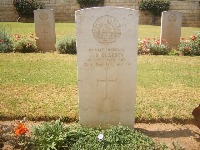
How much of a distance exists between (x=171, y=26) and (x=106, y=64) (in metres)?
7.89

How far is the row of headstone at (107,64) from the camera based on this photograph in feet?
12.3

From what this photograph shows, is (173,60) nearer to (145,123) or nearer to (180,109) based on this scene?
(180,109)

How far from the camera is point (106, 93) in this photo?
13.5 ft

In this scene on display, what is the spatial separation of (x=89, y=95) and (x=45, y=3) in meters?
20.5

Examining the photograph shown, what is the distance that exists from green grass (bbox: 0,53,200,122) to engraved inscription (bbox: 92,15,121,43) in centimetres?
171

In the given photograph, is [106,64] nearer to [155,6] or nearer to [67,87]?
[67,87]

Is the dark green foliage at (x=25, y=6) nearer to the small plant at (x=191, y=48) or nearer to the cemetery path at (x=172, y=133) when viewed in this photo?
the small plant at (x=191, y=48)

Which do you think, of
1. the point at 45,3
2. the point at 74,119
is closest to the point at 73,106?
the point at 74,119

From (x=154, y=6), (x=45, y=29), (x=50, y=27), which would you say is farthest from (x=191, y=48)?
(x=154, y=6)

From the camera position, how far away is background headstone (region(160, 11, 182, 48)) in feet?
35.6

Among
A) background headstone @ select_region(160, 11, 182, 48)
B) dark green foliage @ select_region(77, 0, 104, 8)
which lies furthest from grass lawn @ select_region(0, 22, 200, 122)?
dark green foliage @ select_region(77, 0, 104, 8)

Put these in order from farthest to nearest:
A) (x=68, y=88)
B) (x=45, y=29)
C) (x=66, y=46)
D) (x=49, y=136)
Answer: (x=45, y=29)
(x=66, y=46)
(x=68, y=88)
(x=49, y=136)

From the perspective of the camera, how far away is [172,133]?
4.32m

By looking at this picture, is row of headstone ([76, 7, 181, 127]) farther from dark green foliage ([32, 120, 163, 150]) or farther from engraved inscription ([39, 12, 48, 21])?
engraved inscription ([39, 12, 48, 21])
